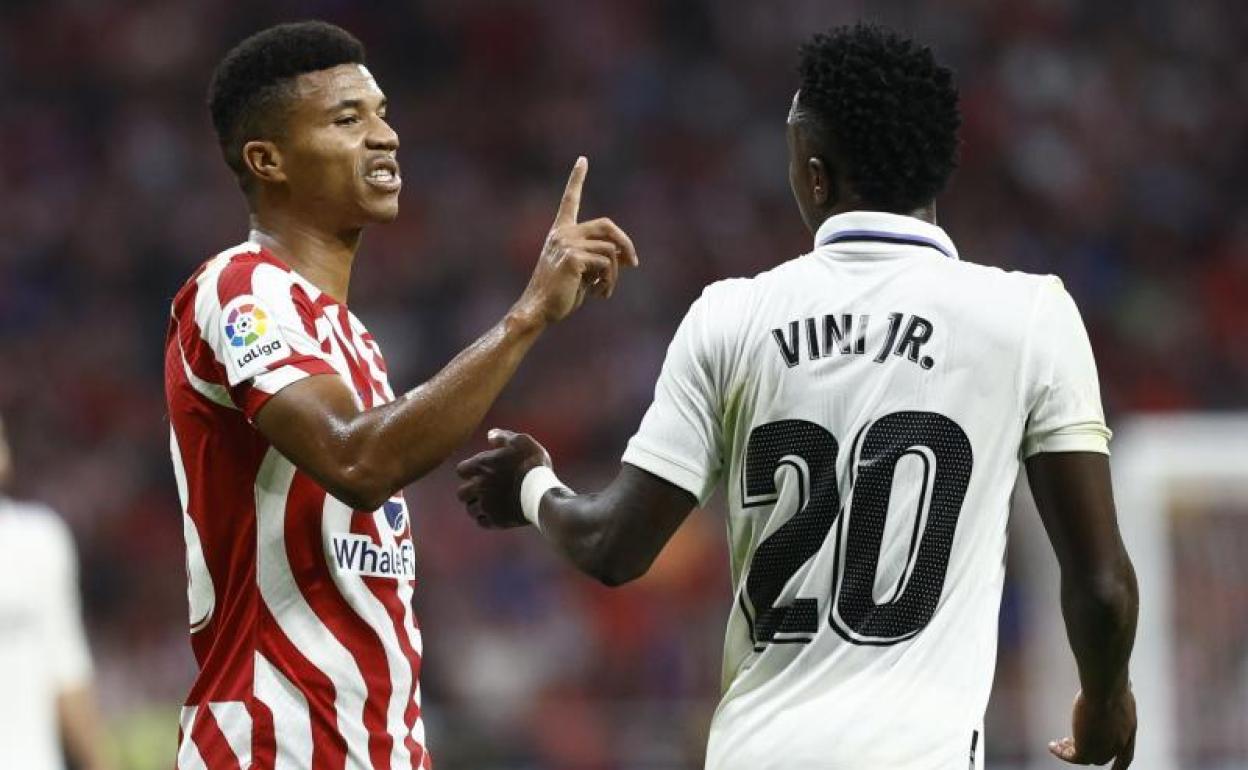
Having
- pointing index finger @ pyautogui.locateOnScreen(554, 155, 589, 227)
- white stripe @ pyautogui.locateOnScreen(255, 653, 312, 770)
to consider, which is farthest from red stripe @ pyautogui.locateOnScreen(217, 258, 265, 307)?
white stripe @ pyautogui.locateOnScreen(255, 653, 312, 770)

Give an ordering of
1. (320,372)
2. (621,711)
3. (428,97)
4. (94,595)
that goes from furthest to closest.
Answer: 1. (428,97)
2. (94,595)
3. (621,711)
4. (320,372)

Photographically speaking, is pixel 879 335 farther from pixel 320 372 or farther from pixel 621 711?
pixel 621 711

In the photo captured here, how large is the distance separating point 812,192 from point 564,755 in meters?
7.28

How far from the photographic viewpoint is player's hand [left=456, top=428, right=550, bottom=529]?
407cm

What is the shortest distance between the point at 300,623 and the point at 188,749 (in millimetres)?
327

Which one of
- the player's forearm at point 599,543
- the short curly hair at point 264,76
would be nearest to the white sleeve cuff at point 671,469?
the player's forearm at point 599,543

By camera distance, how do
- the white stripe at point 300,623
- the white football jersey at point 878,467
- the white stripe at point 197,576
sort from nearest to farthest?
the white football jersey at point 878,467 < the white stripe at point 300,623 < the white stripe at point 197,576

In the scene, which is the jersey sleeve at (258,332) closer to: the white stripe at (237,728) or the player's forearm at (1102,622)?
the white stripe at (237,728)

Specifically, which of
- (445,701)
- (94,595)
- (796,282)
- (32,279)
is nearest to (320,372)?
(796,282)

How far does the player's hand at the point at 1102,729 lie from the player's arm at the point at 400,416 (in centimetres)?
121

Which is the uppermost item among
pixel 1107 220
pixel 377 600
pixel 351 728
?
pixel 1107 220

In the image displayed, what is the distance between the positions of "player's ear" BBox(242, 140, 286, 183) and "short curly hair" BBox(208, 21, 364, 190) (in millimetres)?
21

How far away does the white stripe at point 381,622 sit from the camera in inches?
151

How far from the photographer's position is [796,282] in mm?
3600
